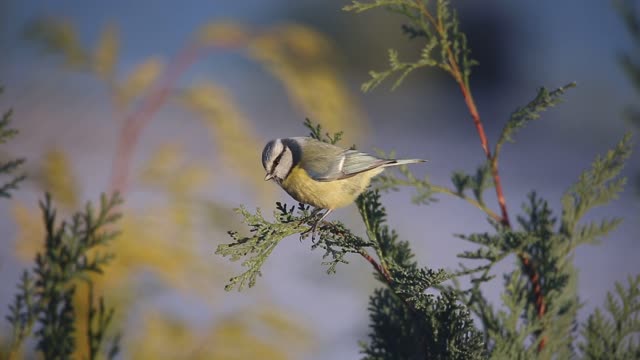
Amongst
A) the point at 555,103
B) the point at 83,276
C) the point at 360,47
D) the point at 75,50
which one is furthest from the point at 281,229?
the point at 360,47

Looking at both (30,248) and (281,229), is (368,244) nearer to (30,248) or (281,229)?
(281,229)

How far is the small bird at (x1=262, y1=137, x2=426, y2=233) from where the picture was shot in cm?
96

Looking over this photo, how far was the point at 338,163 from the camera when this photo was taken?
0.96 m

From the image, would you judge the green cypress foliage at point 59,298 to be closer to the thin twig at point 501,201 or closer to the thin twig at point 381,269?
the thin twig at point 381,269

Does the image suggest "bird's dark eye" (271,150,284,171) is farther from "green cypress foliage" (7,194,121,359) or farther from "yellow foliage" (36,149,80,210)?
"yellow foliage" (36,149,80,210)

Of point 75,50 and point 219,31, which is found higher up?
point 219,31

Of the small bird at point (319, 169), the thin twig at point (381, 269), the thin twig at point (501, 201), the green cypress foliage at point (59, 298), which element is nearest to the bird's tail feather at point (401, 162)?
the small bird at point (319, 169)

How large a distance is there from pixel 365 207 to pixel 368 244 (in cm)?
11

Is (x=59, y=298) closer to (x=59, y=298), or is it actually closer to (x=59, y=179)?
(x=59, y=298)

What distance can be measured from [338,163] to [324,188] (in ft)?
0.14

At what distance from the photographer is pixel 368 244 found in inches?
26.8

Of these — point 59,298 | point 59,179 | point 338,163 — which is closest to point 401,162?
point 338,163

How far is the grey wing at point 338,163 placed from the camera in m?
0.96

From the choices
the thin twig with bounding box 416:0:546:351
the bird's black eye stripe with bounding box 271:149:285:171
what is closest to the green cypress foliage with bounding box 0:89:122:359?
the bird's black eye stripe with bounding box 271:149:285:171
